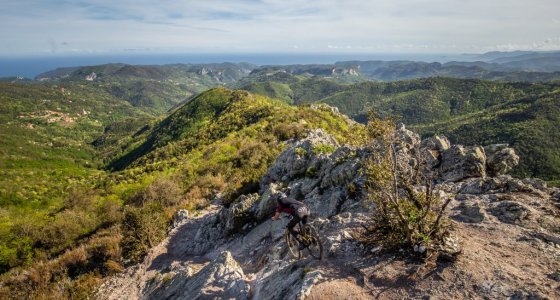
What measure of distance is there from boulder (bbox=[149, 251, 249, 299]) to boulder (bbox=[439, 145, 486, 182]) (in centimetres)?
1202

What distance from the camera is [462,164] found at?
54.7 feet

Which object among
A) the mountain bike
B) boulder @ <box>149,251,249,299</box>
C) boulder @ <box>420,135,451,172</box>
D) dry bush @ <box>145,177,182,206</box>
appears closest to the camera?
the mountain bike

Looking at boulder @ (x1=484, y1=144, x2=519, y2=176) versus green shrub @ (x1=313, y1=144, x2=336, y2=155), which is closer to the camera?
boulder @ (x1=484, y1=144, x2=519, y2=176)

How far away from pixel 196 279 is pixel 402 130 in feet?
53.4

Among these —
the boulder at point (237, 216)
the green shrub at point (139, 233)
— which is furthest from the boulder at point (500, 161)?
the green shrub at point (139, 233)

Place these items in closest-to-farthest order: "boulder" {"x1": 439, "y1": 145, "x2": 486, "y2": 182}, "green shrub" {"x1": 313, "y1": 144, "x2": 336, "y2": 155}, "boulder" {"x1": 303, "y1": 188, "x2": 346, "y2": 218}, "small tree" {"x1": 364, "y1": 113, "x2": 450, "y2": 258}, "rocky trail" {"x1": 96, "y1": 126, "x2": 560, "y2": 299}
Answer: "rocky trail" {"x1": 96, "y1": 126, "x2": 560, "y2": 299}, "small tree" {"x1": 364, "y1": 113, "x2": 450, "y2": 258}, "boulder" {"x1": 303, "y1": 188, "x2": 346, "y2": 218}, "boulder" {"x1": 439, "y1": 145, "x2": 486, "y2": 182}, "green shrub" {"x1": 313, "y1": 144, "x2": 336, "y2": 155}

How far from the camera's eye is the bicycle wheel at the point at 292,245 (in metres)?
10.6

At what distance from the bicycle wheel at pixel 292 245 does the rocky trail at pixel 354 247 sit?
0.29 m

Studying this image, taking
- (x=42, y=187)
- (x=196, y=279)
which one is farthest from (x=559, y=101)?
(x=42, y=187)

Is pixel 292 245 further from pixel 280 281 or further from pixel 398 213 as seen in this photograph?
pixel 398 213

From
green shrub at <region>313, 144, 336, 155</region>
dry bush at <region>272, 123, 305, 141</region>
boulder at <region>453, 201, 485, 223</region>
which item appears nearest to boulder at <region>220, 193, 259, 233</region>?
green shrub at <region>313, 144, 336, 155</region>

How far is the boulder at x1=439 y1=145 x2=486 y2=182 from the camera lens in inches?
643

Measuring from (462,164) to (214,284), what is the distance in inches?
542

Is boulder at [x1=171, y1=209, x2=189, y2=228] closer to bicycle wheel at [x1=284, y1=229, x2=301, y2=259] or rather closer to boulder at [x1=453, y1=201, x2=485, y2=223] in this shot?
bicycle wheel at [x1=284, y1=229, x2=301, y2=259]
